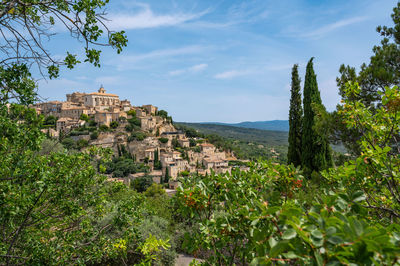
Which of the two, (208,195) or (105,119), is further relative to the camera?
(105,119)

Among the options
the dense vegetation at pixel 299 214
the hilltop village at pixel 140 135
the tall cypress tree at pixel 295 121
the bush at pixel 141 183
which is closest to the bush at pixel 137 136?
the hilltop village at pixel 140 135

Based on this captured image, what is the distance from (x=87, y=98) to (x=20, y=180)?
6871 centimetres

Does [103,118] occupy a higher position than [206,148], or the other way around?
[103,118]

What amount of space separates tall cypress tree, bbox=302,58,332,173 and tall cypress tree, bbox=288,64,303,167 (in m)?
1.02

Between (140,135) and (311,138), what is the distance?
144 ft

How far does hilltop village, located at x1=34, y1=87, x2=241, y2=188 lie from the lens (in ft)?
147

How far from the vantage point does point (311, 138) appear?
12.4 m

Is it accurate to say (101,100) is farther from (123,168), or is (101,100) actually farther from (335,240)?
(335,240)

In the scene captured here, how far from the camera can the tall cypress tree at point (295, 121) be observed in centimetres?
1379

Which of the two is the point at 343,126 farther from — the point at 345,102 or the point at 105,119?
the point at 105,119

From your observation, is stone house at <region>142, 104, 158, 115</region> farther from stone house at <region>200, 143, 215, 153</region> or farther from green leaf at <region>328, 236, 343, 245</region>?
green leaf at <region>328, 236, 343, 245</region>

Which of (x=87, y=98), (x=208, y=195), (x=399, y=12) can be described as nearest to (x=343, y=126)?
(x=399, y=12)

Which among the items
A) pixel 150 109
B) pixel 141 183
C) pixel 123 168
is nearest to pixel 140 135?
pixel 123 168

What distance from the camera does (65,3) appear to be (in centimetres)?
226
